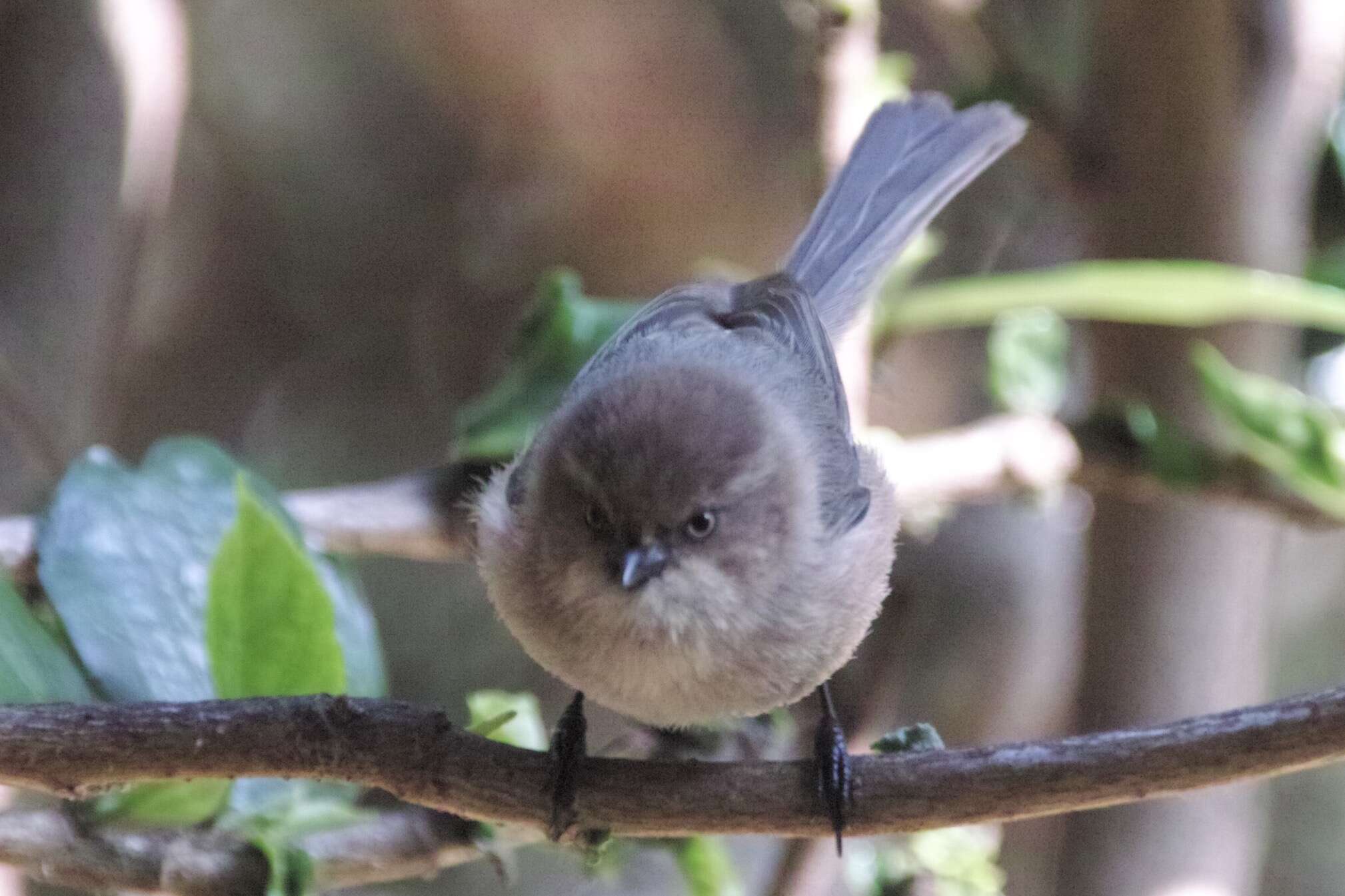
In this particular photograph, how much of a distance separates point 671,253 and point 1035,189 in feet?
2.98

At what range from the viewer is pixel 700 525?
4.27 feet

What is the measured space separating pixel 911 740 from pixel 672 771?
0.21m

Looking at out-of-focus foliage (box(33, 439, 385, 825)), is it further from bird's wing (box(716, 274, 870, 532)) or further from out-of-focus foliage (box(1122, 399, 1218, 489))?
out-of-focus foliage (box(1122, 399, 1218, 489))

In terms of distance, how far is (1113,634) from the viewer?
1954 mm

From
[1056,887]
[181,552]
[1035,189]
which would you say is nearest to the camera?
[181,552]

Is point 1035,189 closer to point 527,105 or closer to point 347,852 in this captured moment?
point 527,105

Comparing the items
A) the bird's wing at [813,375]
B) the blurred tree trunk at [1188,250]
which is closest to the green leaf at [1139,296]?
the blurred tree trunk at [1188,250]

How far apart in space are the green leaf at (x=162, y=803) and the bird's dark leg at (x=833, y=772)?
0.56m

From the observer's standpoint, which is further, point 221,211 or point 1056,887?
point 221,211

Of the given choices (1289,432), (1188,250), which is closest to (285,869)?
(1289,432)

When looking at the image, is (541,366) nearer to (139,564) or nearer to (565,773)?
(139,564)

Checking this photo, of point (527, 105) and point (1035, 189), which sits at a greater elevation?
point (527, 105)

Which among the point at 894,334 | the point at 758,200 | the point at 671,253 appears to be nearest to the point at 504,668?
the point at 671,253

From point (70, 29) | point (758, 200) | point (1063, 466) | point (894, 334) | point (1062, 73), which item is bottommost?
point (1063, 466)
